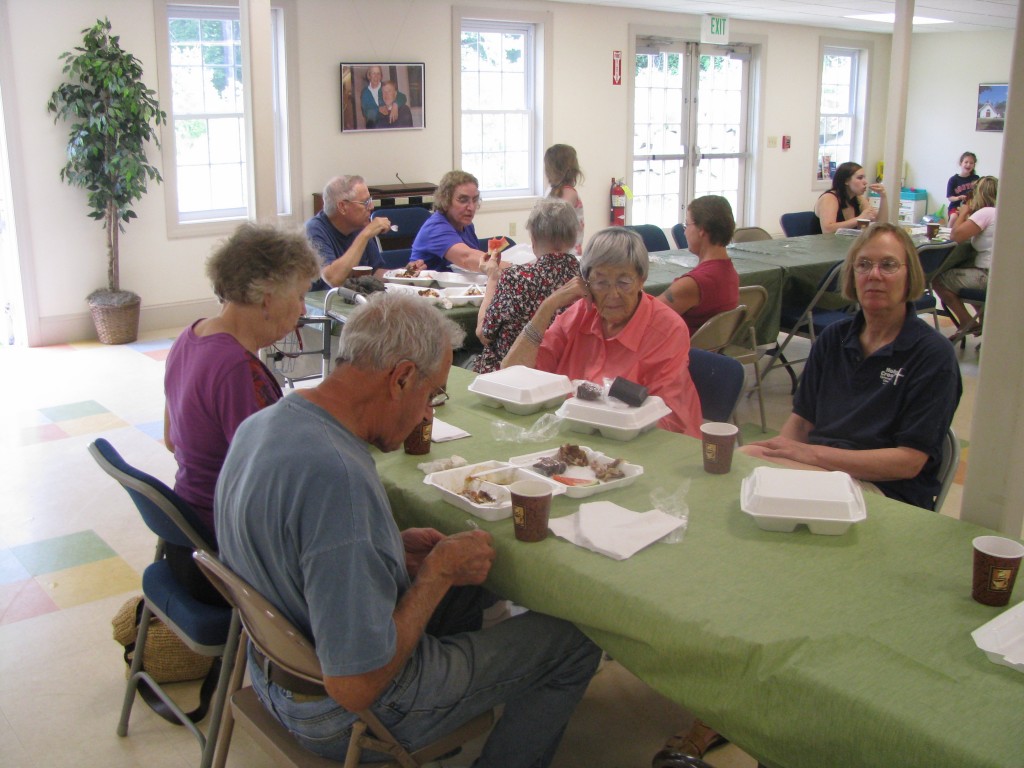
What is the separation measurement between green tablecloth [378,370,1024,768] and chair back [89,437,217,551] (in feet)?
1.57

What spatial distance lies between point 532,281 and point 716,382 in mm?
884

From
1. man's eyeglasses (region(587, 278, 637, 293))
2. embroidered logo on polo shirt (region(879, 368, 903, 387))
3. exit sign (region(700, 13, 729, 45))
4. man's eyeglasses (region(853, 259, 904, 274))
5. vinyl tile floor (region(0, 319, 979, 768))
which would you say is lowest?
vinyl tile floor (region(0, 319, 979, 768))

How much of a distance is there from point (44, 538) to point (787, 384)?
13.8ft

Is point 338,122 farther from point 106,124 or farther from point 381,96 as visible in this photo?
point 106,124

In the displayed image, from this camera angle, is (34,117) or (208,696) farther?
(34,117)

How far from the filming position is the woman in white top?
633 cm

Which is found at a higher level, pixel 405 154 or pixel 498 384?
pixel 405 154

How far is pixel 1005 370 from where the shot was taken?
1974 millimetres

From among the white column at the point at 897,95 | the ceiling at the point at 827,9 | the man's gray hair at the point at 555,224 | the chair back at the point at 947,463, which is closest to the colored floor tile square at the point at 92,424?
the man's gray hair at the point at 555,224

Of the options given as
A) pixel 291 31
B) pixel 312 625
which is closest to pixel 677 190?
pixel 291 31

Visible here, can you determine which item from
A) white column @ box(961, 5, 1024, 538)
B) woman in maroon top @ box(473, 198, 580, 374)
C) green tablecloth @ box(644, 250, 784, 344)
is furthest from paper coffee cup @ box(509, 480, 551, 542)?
green tablecloth @ box(644, 250, 784, 344)

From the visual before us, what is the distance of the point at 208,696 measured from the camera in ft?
8.75

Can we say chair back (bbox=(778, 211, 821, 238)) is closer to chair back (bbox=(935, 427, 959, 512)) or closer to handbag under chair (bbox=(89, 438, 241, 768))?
chair back (bbox=(935, 427, 959, 512))

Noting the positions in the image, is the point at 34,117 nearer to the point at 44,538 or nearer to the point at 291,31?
the point at 291,31
